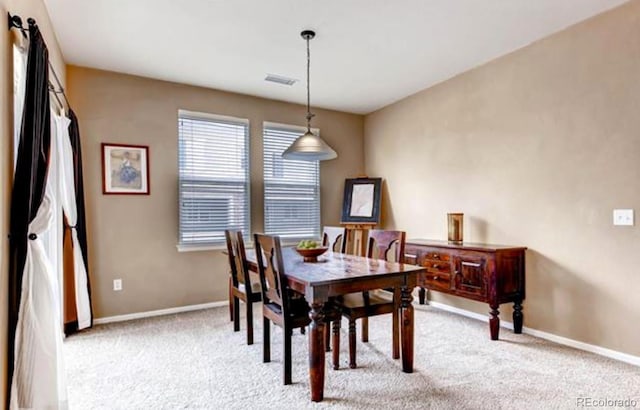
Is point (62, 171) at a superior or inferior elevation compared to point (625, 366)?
superior

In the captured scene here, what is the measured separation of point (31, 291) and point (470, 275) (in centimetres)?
320

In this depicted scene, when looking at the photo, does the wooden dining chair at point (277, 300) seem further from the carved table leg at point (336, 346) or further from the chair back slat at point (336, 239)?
the chair back slat at point (336, 239)

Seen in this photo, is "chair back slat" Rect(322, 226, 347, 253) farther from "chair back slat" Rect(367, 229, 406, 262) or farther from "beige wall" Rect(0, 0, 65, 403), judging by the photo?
"beige wall" Rect(0, 0, 65, 403)

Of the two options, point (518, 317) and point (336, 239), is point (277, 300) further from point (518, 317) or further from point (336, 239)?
point (518, 317)

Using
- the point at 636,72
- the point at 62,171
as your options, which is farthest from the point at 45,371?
the point at 636,72

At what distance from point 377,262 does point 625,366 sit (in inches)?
74.6

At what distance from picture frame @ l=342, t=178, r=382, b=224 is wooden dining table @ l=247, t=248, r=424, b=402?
2.23 m

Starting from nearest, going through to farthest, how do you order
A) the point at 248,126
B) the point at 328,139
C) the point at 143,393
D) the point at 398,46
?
the point at 143,393
the point at 398,46
the point at 248,126
the point at 328,139

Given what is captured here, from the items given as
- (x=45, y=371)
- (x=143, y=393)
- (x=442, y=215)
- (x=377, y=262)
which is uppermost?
(x=442, y=215)

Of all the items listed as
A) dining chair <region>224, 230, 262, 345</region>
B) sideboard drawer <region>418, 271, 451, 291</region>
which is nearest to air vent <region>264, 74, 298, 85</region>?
dining chair <region>224, 230, 262, 345</region>

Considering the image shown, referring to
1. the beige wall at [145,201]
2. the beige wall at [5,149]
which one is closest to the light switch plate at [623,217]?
the beige wall at [145,201]

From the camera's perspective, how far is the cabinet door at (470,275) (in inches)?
128

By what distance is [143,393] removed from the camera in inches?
92.2

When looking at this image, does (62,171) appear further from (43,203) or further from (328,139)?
(328,139)
